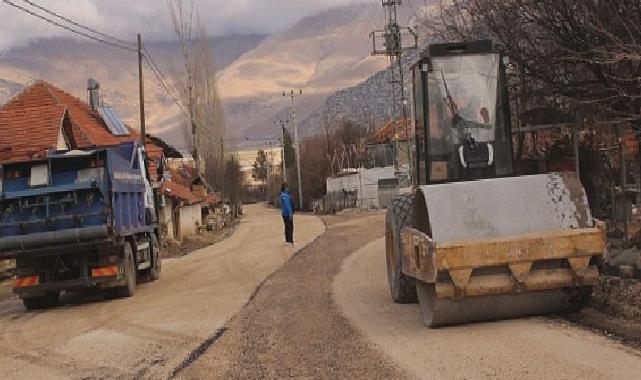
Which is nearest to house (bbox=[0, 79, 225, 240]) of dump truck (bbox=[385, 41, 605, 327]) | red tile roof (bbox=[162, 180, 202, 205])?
red tile roof (bbox=[162, 180, 202, 205])

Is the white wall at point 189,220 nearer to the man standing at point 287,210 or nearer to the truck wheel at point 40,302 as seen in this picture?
the man standing at point 287,210

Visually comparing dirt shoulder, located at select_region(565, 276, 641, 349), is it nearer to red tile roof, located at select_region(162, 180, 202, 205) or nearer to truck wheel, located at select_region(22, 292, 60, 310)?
truck wheel, located at select_region(22, 292, 60, 310)

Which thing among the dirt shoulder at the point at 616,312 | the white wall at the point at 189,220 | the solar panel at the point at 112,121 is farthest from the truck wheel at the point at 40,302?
the white wall at the point at 189,220

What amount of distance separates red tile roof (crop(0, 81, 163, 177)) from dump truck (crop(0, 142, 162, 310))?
1140 centimetres

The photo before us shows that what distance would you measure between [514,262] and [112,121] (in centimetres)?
3415

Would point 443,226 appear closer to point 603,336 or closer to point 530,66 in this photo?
point 603,336

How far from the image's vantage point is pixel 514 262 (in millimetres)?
8602

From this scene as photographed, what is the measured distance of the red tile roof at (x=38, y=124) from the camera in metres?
29.3

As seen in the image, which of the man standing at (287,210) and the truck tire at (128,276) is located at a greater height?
the man standing at (287,210)

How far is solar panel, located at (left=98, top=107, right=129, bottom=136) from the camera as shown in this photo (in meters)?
39.3

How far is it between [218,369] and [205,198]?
51.0 metres

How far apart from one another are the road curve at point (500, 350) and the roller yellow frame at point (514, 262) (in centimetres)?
51

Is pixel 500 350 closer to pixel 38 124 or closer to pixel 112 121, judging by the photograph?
pixel 38 124

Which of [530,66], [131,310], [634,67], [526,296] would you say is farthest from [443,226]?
[131,310]
